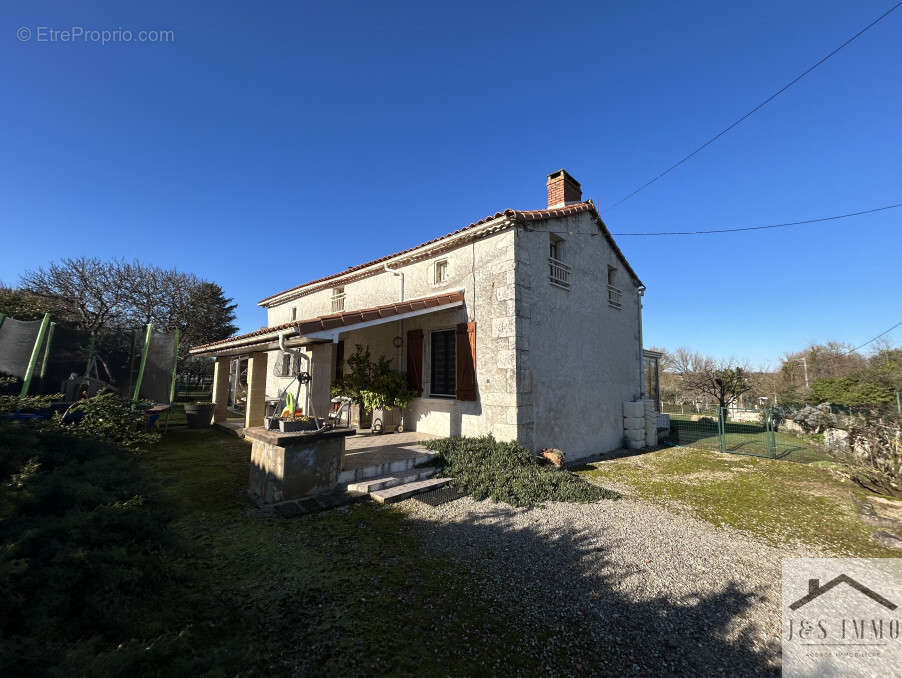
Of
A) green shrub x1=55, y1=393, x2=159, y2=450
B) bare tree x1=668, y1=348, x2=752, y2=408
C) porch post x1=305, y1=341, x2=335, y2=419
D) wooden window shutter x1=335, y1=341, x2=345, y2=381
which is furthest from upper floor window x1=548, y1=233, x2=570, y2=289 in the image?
bare tree x1=668, y1=348, x2=752, y2=408

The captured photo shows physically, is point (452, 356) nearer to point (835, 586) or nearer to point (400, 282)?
point (400, 282)

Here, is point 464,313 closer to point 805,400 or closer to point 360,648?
point 360,648

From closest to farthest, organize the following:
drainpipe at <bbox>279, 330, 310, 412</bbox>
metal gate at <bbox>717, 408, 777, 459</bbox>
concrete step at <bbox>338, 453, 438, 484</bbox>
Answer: concrete step at <bbox>338, 453, 438, 484</bbox> → drainpipe at <bbox>279, 330, 310, 412</bbox> → metal gate at <bbox>717, 408, 777, 459</bbox>

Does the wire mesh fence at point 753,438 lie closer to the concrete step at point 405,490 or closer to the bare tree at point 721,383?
the bare tree at point 721,383

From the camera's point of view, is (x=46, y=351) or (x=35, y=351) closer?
(x=35, y=351)

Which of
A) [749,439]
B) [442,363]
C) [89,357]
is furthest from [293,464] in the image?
[749,439]

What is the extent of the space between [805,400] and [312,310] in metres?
23.3

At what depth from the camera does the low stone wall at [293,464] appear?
492cm

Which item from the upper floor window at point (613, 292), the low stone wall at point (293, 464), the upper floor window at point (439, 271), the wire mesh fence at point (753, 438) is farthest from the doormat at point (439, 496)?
the wire mesh fence at point (753, 438)

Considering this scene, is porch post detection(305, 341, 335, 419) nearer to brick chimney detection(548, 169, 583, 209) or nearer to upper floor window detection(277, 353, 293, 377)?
upper floor window detection(277, 353, 293, 377)

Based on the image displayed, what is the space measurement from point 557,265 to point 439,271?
301 cm

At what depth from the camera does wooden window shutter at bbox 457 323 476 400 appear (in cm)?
808

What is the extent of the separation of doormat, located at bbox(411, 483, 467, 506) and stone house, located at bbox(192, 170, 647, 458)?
6.08 feet

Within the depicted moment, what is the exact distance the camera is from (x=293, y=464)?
504 cm
